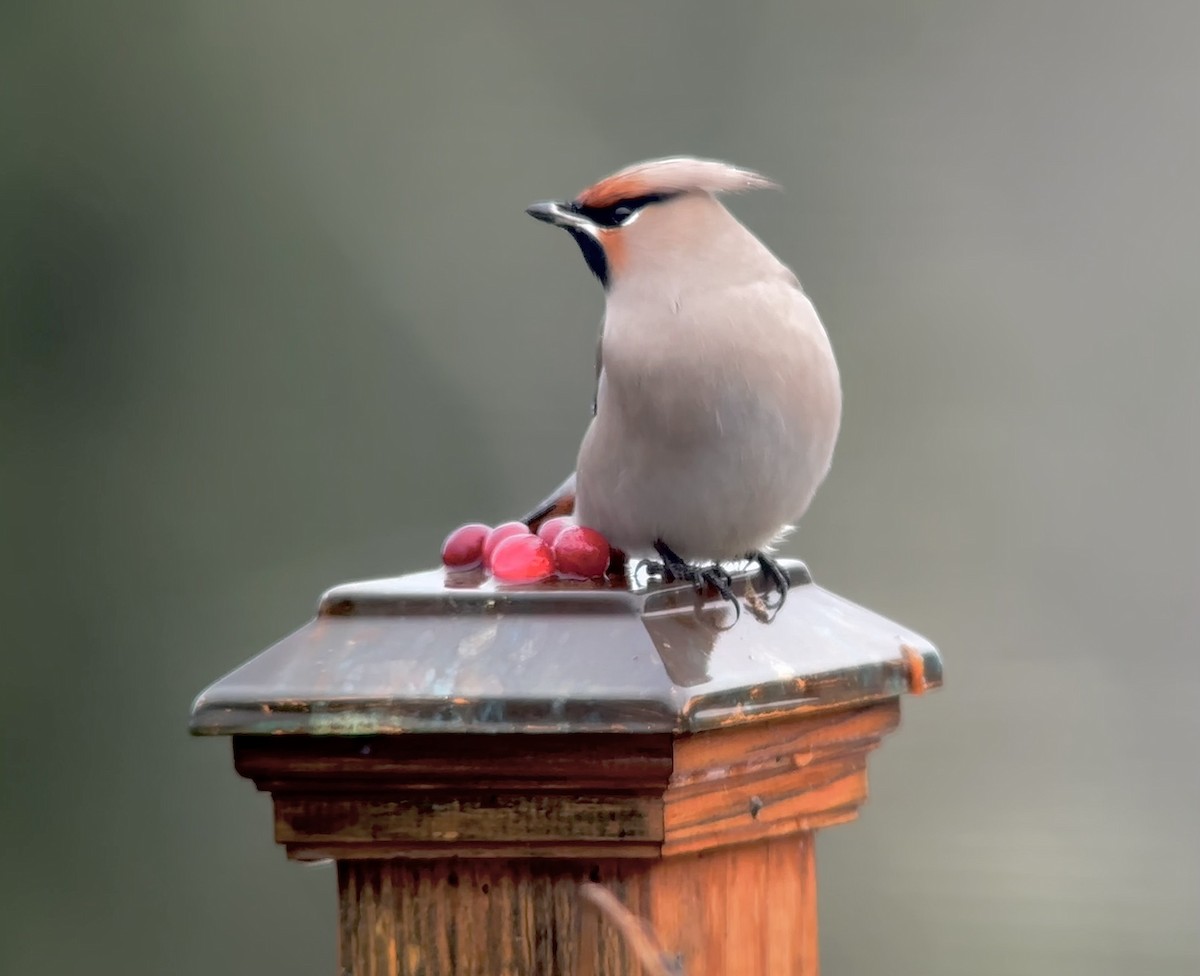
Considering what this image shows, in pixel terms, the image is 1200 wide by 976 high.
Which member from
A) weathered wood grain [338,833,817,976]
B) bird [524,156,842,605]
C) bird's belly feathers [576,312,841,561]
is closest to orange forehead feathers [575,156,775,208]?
bird [524,156,842,605]

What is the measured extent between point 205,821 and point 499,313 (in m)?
1.34

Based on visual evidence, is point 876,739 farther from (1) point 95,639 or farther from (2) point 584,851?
(1) point 95,639

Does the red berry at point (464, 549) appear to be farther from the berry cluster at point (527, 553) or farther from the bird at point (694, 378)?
the bird at point (694, 378)

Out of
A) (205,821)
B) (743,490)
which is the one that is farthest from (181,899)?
(743,490)

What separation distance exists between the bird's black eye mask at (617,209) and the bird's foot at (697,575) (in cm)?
31

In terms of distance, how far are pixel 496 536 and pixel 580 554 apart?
68 millimetres

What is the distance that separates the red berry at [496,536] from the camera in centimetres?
138

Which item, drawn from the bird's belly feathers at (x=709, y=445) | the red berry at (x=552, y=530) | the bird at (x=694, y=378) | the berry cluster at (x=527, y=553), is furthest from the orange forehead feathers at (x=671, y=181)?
the berry cluster at (x=527, y=553)

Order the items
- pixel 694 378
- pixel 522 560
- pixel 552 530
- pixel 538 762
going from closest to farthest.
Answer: pixel 538 762, pixel 522 560, pixel 552 530, pixel 694 378

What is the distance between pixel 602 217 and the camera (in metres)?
1.78

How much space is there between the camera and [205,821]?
12.3ft

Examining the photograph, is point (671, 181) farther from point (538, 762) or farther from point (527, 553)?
point (538, 762)

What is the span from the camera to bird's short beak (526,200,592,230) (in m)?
1.76

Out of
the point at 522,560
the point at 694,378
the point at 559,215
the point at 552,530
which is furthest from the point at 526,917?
the point at 559,215
